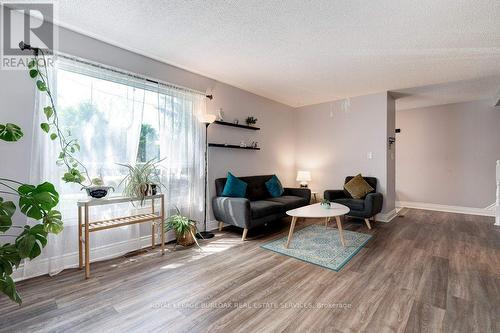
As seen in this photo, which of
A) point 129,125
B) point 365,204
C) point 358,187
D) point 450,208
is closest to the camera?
point 129,125

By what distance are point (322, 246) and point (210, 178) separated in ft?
6.60

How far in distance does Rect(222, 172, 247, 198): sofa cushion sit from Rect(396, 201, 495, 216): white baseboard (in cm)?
452

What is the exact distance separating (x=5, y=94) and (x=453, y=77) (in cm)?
582

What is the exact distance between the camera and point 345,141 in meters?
4.86

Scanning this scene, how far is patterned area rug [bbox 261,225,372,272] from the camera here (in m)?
2.56

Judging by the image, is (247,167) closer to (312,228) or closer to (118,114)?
(312,228)

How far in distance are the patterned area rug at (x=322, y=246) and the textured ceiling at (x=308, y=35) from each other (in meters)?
2.52

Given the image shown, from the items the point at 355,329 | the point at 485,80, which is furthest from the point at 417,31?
the point at 355,329

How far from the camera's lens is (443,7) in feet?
6.48

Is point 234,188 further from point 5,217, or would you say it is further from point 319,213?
point 5,217

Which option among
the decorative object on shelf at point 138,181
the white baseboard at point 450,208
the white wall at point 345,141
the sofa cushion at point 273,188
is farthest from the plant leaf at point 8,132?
the white baseboard at point 450,208

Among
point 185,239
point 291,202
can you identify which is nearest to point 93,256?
point 185,239

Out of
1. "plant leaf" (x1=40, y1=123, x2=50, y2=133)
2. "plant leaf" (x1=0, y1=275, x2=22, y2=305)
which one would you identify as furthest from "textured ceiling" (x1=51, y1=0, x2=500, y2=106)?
"plant leaf" (x1=0, y1=275, x2=22, y2=305)

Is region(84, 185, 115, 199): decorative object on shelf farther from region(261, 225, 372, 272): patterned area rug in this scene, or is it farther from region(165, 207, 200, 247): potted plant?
region(261, 225, 372, 272): patterned area rug
